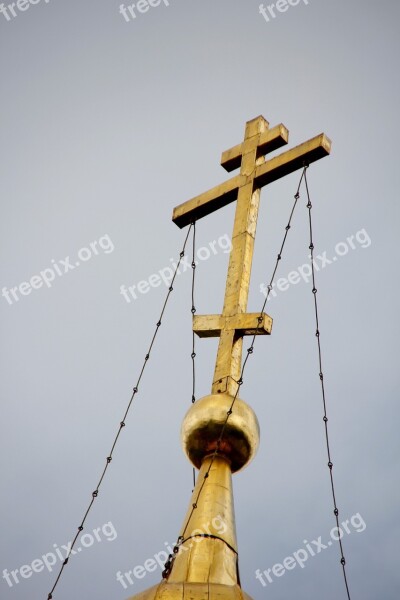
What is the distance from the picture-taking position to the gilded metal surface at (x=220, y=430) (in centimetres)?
819

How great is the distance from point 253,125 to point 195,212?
149 cm

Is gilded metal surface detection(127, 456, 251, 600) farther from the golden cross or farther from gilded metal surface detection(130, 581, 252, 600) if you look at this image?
the golden cross

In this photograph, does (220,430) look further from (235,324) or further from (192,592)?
(192,592)

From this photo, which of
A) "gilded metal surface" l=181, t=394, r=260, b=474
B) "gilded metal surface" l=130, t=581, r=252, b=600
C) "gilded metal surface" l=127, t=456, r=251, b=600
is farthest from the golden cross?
"gilded metal surface" l=130, t=581, r=252, b=600

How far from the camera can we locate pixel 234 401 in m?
8.29

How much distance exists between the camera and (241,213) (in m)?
9.88

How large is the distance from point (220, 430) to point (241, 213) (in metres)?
2.96

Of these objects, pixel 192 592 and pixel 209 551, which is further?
pixel 209 551

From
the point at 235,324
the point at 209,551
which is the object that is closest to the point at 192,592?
the point at 209,551

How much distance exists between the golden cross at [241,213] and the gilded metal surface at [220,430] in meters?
0.25

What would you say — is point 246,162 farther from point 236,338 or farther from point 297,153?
point 236,338

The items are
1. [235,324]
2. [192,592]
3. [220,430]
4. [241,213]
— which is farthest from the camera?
[241,213]

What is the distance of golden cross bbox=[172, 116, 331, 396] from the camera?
869 centimetres

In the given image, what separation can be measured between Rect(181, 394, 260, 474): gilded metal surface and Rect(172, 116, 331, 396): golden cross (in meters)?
0.25
